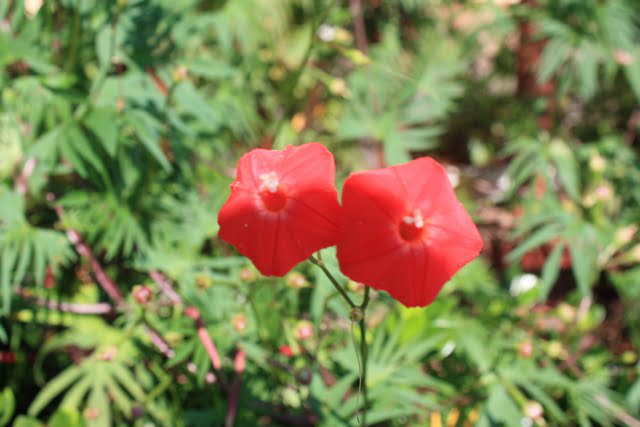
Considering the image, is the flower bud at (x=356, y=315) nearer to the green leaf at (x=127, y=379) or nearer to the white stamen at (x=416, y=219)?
the white stamen at (x=416, y=219)

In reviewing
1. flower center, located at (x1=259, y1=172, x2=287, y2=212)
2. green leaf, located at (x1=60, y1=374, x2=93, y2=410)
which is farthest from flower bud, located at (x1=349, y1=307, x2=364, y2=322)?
green leaf, located at (x1=60, y1=374, x2=93, y2=410)

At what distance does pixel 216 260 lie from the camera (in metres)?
1.52

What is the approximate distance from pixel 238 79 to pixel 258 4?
0.32 m

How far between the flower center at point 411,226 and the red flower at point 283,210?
112mm

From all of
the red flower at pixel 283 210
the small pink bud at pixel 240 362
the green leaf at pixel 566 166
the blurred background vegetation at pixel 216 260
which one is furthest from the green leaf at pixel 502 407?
the red flower at pixel 283 210

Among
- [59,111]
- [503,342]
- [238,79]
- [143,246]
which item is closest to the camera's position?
[59,111]

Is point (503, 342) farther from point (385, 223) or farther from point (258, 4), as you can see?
point (258, 4)

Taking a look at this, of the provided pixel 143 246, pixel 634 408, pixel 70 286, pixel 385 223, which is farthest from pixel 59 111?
pixel 634 408

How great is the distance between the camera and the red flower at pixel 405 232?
86 cm

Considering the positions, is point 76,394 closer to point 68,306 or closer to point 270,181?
point 68,306

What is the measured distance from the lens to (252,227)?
894 millimetres

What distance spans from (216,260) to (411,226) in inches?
29.8

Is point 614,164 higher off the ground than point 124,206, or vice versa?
point 124,206

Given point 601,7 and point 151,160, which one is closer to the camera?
point 151,160
